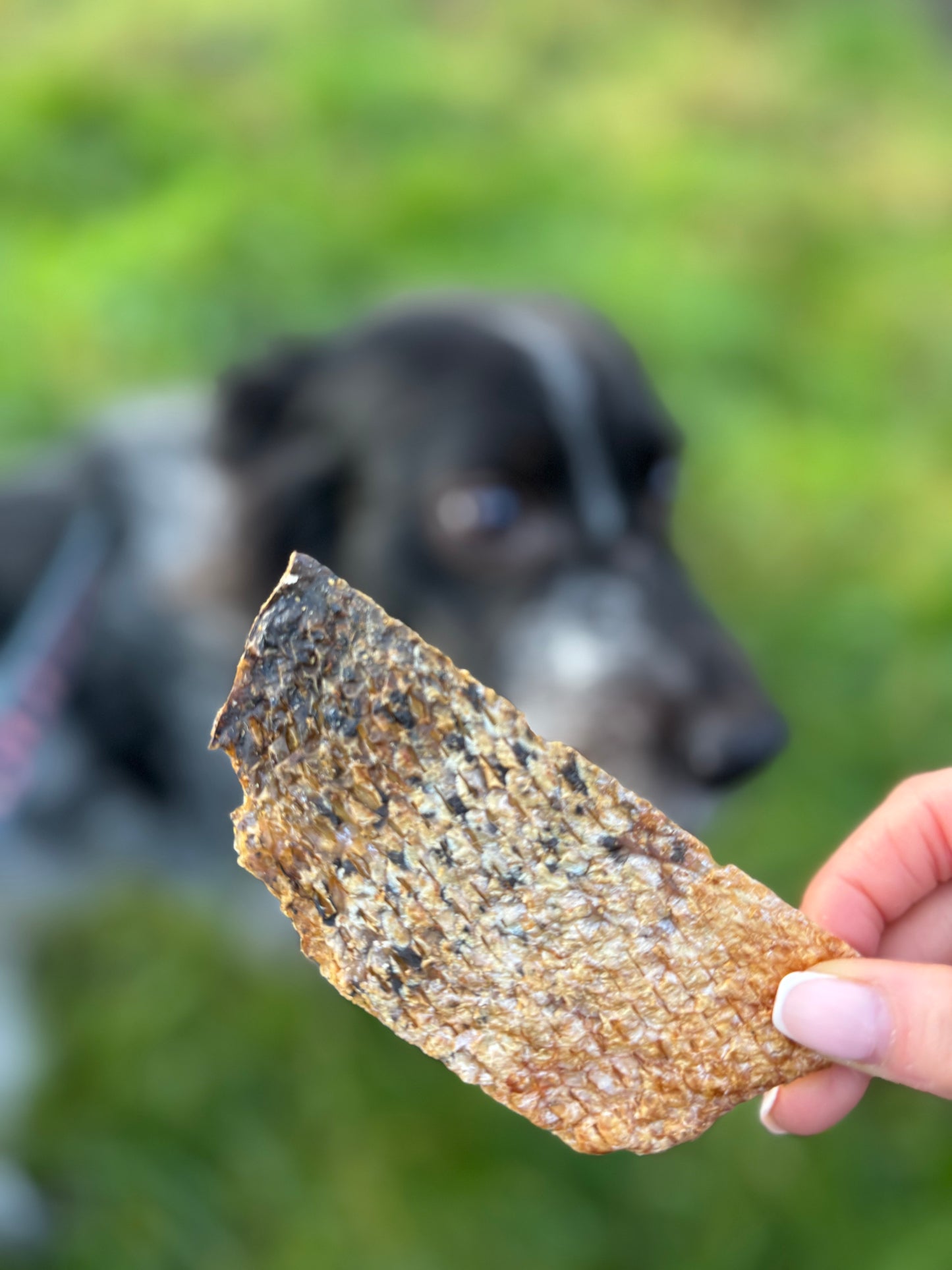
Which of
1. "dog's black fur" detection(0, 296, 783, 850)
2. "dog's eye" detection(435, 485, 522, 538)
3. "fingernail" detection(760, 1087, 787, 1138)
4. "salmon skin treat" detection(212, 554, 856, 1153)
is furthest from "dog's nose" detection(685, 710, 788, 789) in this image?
"salmon skin treat" detection(212, 554, 856, 1153)

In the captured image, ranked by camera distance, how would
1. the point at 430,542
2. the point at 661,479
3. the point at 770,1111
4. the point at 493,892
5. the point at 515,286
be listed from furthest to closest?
the point at 515,286 → the point at 661,479 → the point at 430,542 → the point at 770,1111 → the point at 493,892

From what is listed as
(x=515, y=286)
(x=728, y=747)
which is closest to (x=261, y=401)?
(x=728, y=747)

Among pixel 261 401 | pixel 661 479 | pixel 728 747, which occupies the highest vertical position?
pixel 661 479

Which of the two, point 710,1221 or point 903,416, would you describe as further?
point 903,416

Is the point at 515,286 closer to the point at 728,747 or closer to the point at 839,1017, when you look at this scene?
the point at 728,747

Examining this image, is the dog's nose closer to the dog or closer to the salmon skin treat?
the dog

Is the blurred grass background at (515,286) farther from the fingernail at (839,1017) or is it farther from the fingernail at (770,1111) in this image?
the fingernail at (839,1017)

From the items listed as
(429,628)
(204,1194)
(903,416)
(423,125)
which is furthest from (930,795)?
(423,125)

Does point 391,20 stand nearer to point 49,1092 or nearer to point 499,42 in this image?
point 499,42
